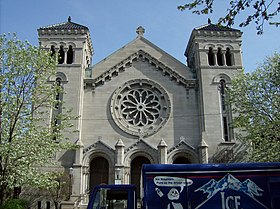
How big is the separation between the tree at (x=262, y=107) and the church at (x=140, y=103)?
738 cm

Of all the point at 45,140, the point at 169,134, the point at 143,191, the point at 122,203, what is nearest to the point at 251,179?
the point at 143,191

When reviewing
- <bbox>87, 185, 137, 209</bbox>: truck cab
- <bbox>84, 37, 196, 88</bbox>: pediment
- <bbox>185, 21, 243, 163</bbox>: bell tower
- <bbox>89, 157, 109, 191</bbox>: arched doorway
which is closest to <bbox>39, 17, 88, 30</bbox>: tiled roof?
<bbox>84, 37, 196, 88</bbox>: pediment

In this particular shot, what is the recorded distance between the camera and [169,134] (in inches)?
1204

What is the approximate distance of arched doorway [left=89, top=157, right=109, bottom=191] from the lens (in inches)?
1179

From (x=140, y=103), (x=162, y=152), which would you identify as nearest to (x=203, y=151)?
(x=162, y=152)

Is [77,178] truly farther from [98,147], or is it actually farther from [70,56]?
[70,56]

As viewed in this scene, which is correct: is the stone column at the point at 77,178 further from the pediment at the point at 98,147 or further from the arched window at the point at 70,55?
the arched window at the point at 70,55

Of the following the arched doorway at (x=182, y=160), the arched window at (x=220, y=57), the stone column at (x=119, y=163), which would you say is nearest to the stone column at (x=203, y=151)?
the arched doorway at (x=182, y=160)

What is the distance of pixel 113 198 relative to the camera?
12.4 meters

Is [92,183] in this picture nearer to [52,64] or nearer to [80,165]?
[80,165]

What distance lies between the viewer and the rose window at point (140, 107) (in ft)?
101

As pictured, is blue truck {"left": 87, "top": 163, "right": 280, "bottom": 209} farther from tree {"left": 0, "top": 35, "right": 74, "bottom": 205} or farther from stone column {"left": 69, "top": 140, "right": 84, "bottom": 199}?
stone column {"left": 69, "top": 140, "right": 84, "bottom": 199}

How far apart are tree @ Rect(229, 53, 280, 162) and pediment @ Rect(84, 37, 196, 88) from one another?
420 inches

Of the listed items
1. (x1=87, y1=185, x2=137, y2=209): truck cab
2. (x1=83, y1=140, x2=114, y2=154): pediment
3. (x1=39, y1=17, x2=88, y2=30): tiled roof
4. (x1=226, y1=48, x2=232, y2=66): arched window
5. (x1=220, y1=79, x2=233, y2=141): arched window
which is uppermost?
(x1=39, y1=17, x2=88, y2=30): tiled roof
